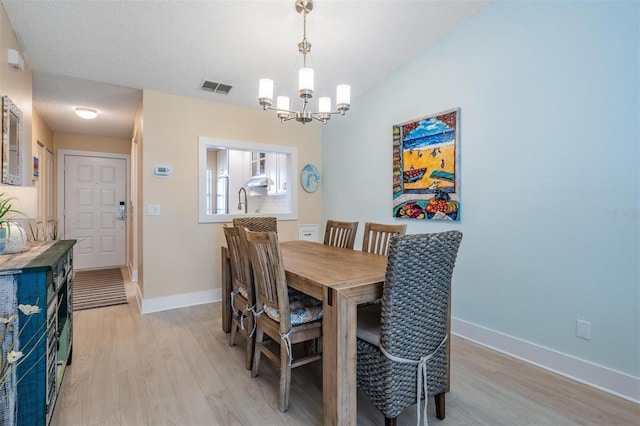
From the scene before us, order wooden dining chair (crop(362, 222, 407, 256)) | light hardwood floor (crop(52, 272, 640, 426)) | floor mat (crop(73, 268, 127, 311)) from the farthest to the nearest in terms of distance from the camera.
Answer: floor mat (crop(73, 268, 127, 311)) < wooden dining chair (crop(362, 222, 407, 256)) < light hardwood floor (crop(52, 272, 640, 426))

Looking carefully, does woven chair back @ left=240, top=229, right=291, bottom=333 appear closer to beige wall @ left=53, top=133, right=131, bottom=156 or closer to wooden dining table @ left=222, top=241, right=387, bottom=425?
wooden dining table @ left=222, top=241, right=387, bottom=425

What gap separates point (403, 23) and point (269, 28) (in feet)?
3.81

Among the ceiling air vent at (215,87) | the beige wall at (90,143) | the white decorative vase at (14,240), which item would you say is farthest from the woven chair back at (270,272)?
the beige wall at (90,143)

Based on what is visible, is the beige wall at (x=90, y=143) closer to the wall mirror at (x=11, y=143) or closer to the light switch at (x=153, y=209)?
the light switch at (x=153, y=209)

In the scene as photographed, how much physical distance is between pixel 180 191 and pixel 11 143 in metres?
1.46

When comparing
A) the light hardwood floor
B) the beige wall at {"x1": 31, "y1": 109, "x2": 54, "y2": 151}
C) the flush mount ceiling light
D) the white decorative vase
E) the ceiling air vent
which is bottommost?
the light hardwood floor

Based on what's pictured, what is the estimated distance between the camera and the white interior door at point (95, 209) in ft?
17.3

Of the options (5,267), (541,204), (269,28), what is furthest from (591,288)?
(5,267)

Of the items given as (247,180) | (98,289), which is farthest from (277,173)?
(98,289)

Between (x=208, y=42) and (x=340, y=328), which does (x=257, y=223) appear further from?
(x=340, y=328)

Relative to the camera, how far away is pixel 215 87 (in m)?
3.47

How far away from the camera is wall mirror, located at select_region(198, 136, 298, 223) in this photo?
12.4ft

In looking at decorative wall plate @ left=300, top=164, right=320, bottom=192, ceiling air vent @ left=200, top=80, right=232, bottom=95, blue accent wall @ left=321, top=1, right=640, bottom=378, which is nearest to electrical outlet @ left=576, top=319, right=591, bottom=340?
blue accent wall @ left=321, top=1, right=640, bottom=378

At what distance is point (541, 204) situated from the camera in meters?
2.29
